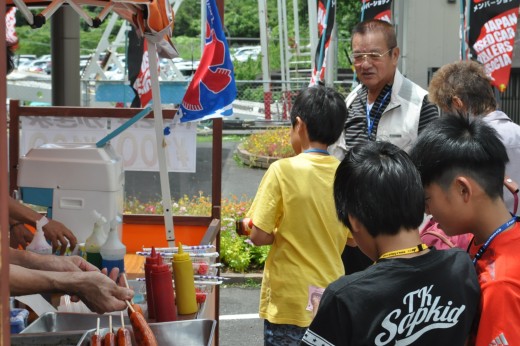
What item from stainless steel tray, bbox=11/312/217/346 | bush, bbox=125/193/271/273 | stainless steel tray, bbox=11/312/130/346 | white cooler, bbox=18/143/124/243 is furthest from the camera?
bush, bbox=125/193/271/273

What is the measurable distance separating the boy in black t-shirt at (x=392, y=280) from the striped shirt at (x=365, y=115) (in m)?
2.40

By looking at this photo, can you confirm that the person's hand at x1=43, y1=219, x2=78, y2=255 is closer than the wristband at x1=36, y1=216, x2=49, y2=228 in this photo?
No

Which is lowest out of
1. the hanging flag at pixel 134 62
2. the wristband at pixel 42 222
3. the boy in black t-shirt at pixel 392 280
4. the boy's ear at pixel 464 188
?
the wristband at pixel 42 222

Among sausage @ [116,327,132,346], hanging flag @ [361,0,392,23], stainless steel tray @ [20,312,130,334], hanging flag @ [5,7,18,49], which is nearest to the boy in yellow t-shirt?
stainless steel tray @ [20,312,130,334]

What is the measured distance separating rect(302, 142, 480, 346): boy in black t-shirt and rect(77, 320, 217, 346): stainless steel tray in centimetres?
98

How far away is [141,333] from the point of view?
2732 mm

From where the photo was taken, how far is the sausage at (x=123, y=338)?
2.68 meters

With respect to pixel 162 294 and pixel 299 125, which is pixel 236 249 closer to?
pixel 299 125

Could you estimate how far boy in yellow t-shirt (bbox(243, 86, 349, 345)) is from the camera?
3943 millimetres

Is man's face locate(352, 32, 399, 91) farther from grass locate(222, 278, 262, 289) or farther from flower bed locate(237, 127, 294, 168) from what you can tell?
flower bed locate(237, 127, 294, 168)

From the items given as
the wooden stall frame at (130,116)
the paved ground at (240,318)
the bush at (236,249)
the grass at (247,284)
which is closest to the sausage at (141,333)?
the wooden stall frame at (130,116)

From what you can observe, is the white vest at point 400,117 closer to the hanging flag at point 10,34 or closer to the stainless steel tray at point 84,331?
the stainless steel tray at point 84,331

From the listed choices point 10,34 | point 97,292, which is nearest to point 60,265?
point 97,292

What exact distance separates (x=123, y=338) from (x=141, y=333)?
0.23 ft
